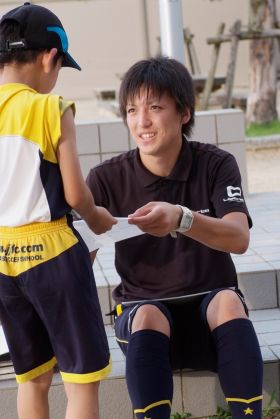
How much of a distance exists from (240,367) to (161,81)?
0.99 meters

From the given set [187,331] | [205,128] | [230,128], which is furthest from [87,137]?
[187,331]

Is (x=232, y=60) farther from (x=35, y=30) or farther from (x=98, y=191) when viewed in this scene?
(x=35, y=30)

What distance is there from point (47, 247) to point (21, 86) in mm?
473

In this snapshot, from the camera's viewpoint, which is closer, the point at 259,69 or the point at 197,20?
the point at 259,69

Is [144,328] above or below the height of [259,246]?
above

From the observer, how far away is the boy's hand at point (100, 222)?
261 cm

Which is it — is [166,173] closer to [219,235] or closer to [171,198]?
[171,198]

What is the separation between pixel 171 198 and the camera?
3.07 metres

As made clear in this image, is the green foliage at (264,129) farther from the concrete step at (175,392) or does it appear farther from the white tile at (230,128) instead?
the concrete step at (175,392)

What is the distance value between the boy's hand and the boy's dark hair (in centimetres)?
54

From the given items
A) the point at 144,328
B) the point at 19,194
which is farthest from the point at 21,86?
the point at 144,328

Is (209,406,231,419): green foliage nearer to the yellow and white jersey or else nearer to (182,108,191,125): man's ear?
(182,108,191,125): man's ear

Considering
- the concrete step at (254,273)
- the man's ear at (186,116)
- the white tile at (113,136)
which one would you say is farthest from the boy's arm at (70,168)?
the white tile at (113,136)

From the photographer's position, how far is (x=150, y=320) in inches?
115
